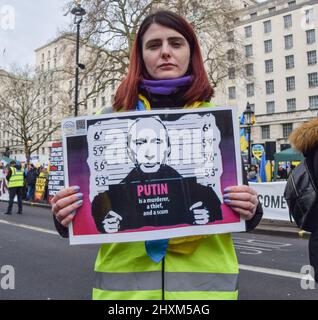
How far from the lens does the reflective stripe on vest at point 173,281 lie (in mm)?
1542

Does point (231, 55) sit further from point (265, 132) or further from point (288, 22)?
point (288, 22)

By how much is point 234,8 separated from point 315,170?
26116 millimetres

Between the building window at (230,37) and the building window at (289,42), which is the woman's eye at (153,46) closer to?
the building window at (230,37)

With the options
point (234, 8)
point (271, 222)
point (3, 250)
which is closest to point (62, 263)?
point (3, 250)

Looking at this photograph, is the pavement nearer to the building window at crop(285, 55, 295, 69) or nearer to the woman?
the woman

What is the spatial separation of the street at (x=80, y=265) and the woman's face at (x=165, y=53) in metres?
3.65

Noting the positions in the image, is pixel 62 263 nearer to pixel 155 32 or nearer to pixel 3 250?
pixel 3 250

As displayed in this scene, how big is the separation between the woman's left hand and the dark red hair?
0.43m

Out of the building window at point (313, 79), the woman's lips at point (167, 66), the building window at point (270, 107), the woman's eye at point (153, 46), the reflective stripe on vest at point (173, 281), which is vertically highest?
the building window at point (313, 79)

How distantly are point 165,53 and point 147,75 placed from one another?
15cm

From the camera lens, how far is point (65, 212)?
155 cm

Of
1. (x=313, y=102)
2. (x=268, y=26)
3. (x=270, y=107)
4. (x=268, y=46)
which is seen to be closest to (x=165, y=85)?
(x=313, y=102)

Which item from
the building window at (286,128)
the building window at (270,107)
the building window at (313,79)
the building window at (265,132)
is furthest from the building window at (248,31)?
the building window at (286,128)

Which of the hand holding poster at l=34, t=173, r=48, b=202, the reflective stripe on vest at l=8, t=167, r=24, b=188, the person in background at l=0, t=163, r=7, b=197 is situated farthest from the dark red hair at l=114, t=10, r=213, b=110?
the person in background at l=0, t=163, r=7, b=197
